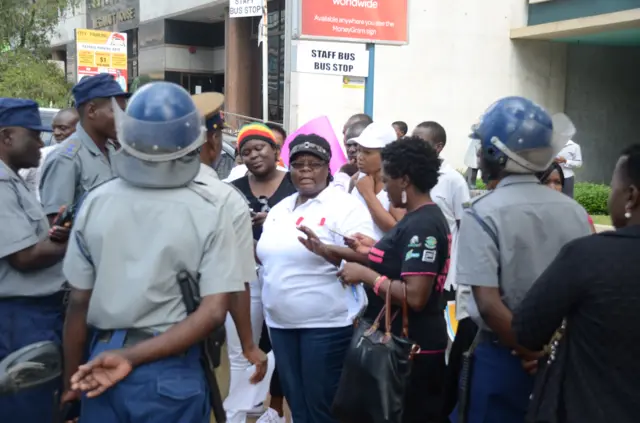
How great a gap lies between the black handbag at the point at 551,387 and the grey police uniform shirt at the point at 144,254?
1099 mm

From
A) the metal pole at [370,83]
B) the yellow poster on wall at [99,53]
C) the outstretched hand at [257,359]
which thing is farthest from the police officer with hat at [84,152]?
the yellow poster on wall at [99,53]

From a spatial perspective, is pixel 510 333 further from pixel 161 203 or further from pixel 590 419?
pixel 161 203

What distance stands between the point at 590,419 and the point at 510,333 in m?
0.50

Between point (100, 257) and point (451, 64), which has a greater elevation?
point (451, 64)

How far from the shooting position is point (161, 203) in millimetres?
2496

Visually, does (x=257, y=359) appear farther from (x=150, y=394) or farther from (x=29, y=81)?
(x=29, y=81)

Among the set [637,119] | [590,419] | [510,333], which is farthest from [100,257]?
[637,119]

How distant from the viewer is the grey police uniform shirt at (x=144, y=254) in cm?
244

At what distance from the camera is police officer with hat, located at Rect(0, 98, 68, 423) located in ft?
10.2

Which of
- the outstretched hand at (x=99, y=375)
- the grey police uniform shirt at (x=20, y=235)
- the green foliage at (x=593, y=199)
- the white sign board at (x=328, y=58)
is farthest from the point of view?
the green foliage at (x=593, y=199)

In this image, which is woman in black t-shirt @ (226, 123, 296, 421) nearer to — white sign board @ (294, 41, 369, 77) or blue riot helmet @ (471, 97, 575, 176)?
blue riot helmet @ (471, 97, 575, 176)

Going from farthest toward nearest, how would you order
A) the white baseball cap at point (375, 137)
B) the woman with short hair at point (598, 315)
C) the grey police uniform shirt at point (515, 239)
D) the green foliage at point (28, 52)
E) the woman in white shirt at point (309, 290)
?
the green foliage at point (28, 52) < the white baseball cap at point (375, 137) < the woman in white shirt at point (309, 290) < the grey police uniform shirt at point (515, 239) < the woman with short hair at point (598, 315)

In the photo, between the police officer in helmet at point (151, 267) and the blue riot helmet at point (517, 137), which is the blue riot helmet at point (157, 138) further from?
the blue riot helmet at point (517, 137)

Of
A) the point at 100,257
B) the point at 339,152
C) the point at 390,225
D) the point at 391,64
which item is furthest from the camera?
the point at 391,64
